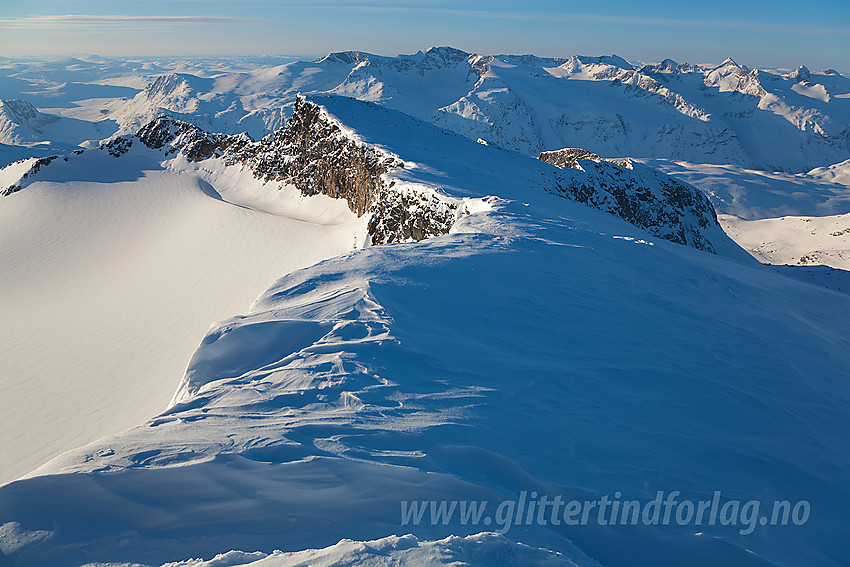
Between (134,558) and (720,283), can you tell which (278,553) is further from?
(720,283)

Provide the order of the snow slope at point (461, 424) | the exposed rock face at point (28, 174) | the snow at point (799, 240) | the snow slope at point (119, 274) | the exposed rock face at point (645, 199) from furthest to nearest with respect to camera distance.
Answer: the snow at point (799, 240)
the exposed rock face at point (28, 174)
the exposed rock face at point (645, 199)
the snow slope at point (119, 274)
the snow slope at point (461, 424)

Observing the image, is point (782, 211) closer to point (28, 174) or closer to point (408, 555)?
point (408, 555)

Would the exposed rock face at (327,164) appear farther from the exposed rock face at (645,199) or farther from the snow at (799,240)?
the snow at (799,240)

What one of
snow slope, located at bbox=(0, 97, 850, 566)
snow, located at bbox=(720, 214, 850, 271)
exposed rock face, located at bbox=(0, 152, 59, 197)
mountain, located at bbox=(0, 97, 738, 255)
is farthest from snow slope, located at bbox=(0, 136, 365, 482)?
snow, located at bbox=(720, 214, 850, 271)

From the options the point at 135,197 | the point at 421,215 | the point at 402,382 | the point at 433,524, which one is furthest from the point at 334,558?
the point at 135,197

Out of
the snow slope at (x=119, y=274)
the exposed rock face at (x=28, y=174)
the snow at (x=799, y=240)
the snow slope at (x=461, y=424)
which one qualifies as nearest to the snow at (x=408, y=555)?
the snow slope at (x=461, y=424)

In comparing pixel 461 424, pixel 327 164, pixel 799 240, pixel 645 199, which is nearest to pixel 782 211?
pixel 799 240

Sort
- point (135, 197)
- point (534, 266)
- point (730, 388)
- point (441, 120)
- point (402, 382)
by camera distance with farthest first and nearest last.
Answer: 1. point (441, 120)
2. point (135, 197)
3. point (534, 266)
4. point (730, 388)
5. point (402, 382)
